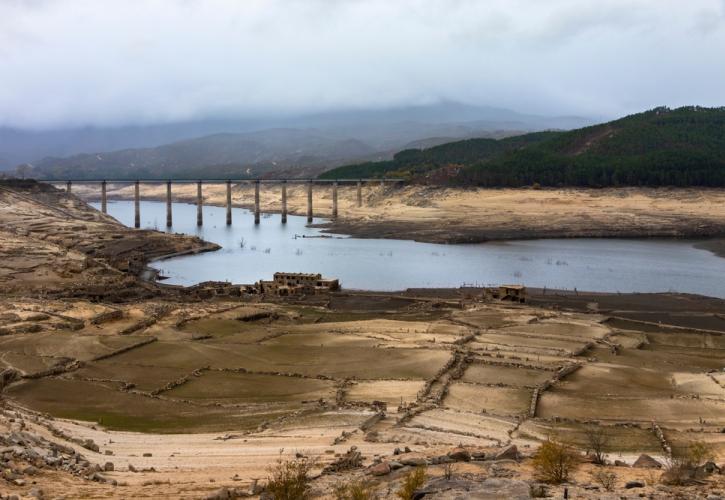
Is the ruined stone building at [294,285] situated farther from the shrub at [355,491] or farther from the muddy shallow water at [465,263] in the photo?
the shrub at [355,491]

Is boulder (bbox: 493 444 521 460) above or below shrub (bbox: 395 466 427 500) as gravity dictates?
below

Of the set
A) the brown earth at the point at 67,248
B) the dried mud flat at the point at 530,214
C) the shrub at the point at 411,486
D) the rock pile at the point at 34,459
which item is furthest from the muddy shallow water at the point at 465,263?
the shrub at the point at 411,486

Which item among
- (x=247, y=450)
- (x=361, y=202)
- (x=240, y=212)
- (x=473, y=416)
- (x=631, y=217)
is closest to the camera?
(x=247, y=450)

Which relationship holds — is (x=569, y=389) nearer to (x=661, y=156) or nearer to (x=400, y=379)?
(x=400, y=379)

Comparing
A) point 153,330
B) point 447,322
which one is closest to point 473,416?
point 447,322

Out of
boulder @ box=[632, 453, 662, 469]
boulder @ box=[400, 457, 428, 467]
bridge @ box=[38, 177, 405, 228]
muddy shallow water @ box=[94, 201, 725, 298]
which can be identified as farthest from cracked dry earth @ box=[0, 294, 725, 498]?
bridge @ box=[38, 177, 405, 228]

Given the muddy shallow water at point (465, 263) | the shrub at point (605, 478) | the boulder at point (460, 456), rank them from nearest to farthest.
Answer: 1. the shrub at point (605, 478)
2. the boulder at point (460, 456)
3. the muddy shallow water at point (465, 263)

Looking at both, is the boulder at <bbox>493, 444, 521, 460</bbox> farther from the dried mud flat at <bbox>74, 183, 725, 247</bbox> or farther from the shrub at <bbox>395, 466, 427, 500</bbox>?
the dried mud flat at <bbox>74, 183, 725, 247</bbox>
